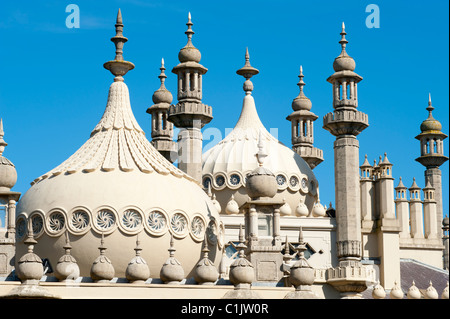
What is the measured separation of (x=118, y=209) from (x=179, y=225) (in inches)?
85.9

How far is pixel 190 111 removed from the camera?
53.5 metres

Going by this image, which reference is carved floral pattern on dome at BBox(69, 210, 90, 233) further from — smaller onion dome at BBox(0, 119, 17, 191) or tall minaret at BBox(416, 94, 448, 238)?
tall minaret at BBox(416, 94, 448, 238)

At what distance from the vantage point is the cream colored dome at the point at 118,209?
39.3 meters

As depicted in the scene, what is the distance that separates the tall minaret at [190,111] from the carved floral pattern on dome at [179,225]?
43.0 feet

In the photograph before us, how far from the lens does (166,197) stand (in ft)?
132

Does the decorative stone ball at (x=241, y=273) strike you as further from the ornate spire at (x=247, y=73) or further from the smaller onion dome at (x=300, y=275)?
the ornate spire at (x=247, y=73)

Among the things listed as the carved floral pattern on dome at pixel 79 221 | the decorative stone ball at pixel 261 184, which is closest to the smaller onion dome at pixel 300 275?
the decorative stone ball at pixel 261 184

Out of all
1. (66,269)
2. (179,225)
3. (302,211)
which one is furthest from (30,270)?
(302,211)

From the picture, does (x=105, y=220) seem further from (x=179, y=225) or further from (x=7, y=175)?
(x=7, y=175)

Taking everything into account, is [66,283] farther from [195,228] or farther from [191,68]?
[191,68]

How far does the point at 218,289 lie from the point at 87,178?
6228mm

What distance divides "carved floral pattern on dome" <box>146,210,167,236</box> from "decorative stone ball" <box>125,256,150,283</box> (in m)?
2.04
